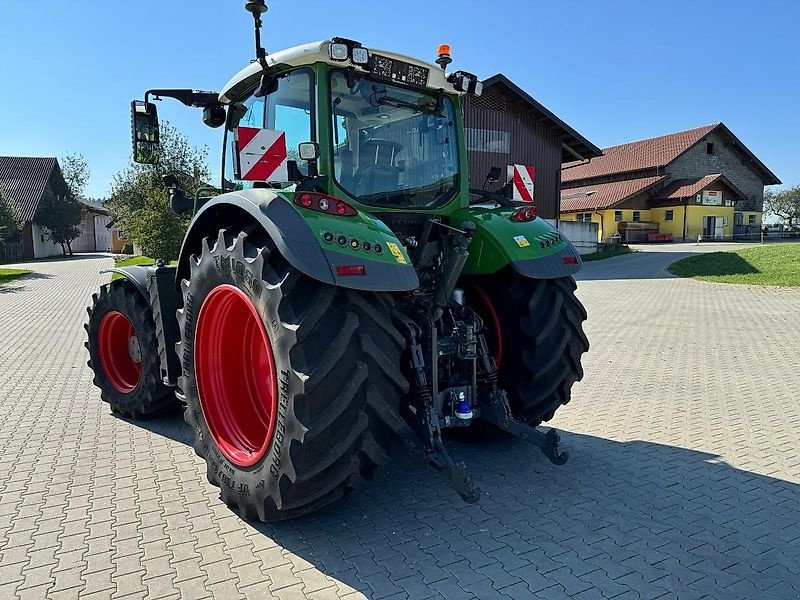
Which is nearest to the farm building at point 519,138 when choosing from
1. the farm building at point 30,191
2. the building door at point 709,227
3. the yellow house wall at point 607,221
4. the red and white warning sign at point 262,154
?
the yellow house wall at point 607,221

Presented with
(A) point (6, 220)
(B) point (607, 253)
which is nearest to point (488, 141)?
(B) point (607, 253)

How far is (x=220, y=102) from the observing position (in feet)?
15.2

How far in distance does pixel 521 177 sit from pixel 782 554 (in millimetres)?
2988

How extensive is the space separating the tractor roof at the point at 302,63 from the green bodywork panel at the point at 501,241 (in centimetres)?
90

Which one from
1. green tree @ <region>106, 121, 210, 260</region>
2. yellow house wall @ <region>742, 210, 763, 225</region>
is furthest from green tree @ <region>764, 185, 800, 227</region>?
green tree @ <region>106, 121, 210, 260</region>

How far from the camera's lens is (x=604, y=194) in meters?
44.8

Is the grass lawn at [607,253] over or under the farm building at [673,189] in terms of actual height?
under

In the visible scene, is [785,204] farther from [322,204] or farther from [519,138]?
[322,204]

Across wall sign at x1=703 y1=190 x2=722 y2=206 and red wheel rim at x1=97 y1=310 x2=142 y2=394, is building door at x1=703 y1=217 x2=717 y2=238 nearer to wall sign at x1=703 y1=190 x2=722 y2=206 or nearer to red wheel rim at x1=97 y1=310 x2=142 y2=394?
wall sign at x1=703 y1=190 x2=722 y2=206

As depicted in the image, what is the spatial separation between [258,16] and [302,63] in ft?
1.11

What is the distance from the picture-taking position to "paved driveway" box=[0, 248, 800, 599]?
280 cm

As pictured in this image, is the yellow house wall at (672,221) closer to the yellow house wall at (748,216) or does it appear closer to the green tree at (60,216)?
the yellow house wall at (748,216)

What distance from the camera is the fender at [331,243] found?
9.26ft

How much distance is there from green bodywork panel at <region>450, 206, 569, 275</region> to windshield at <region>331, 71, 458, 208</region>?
30 cm
